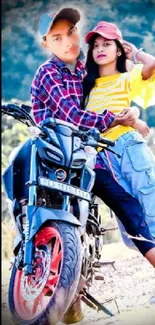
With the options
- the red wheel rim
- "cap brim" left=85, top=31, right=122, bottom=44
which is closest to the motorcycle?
the red wheel rim

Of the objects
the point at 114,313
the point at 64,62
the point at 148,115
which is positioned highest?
the point at 64,62

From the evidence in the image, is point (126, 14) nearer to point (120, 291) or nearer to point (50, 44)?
point (50, 44)

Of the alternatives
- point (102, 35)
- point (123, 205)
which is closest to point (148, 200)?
point (123, 205)

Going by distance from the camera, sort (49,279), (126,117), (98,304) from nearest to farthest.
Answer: (49,279)
(98,304)
(126,117)

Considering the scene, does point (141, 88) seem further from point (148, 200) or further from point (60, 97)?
point (148, 200)

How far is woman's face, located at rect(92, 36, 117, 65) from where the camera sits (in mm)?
4188

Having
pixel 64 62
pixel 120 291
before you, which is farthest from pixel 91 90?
pixel 120 291

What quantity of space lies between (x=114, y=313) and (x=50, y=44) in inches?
52.3

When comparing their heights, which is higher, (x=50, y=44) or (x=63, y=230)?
(x=50, y=44)

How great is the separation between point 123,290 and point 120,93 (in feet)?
3.08

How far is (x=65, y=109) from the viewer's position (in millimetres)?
4133

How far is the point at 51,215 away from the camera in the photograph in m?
3.92

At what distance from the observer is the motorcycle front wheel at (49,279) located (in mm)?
3840

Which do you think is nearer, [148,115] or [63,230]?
[63,230]
